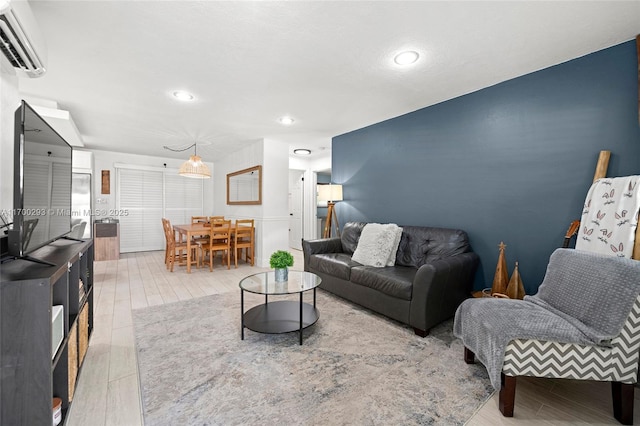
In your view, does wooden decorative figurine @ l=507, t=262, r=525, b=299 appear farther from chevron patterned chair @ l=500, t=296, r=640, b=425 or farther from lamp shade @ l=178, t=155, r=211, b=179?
lamp shade @ l=178, t=155, r=211, b=179

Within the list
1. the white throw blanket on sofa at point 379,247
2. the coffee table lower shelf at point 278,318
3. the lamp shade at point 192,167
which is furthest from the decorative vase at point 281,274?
the lamp shade at point 192,167

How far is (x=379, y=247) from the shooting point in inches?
119

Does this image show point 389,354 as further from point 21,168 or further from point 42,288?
point 21,168

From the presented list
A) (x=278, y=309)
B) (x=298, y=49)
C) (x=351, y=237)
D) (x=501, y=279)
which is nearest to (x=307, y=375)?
(x=278, y=309)

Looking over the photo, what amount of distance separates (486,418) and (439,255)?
1.57m

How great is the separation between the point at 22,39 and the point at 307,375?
2.50 metres

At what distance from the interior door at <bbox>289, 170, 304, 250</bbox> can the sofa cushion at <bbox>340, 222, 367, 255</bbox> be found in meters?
3.14

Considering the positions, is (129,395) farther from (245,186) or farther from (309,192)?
(309,192)

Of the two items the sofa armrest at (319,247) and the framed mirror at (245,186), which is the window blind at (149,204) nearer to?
the framed mirror at (245,186)

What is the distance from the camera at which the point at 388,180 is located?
149 inches

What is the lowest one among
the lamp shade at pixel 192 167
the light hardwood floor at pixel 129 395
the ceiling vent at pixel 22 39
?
A: the light hardwood floor at pixel 129 395

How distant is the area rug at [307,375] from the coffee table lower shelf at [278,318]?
0.41ft

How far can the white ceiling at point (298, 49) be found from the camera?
5.41ft

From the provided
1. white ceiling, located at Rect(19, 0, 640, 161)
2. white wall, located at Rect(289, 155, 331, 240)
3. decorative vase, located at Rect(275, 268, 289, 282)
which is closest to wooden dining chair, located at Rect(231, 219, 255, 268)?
white wall, located at Rect(289, 155, 331, 240)
